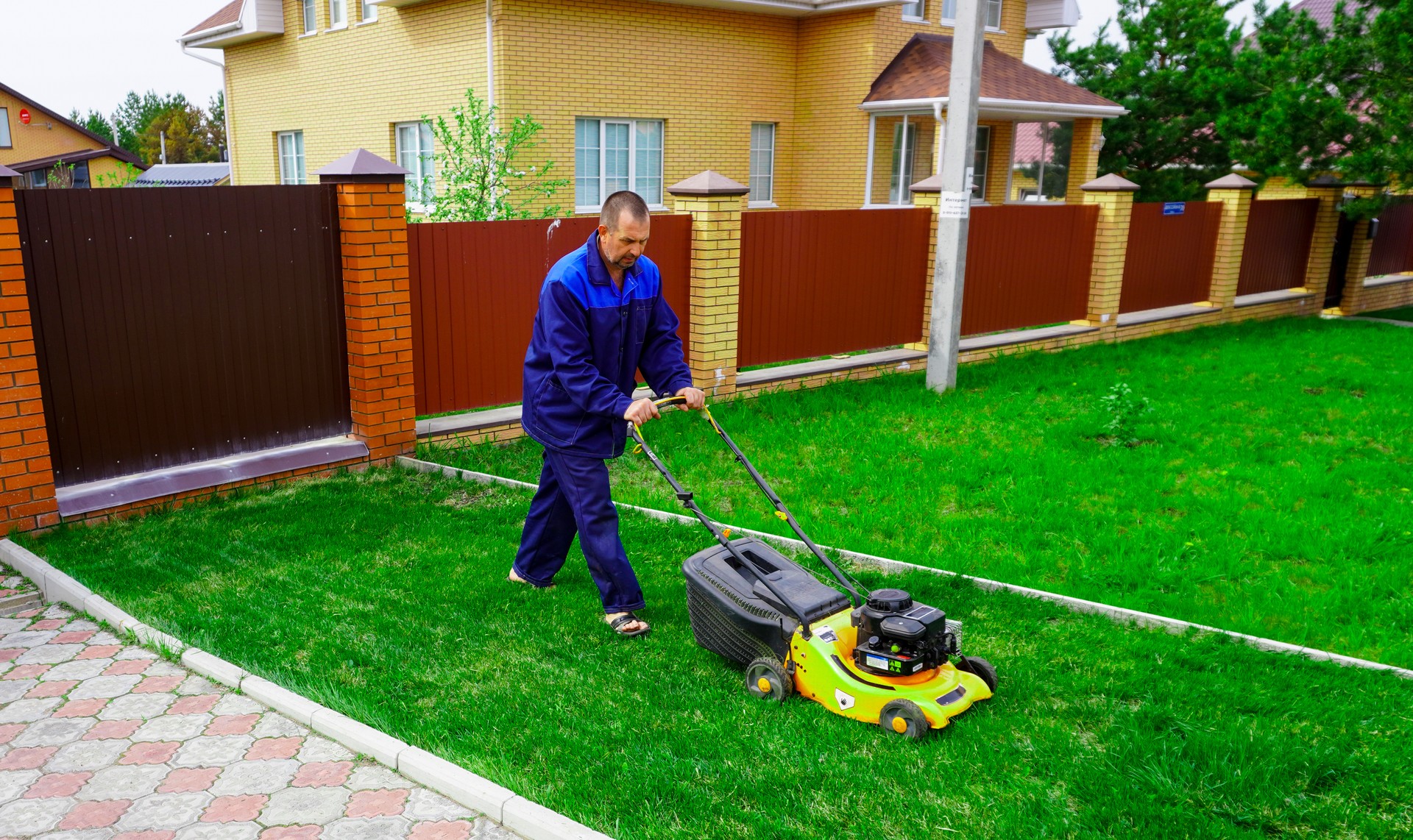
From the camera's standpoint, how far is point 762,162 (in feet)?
64.6

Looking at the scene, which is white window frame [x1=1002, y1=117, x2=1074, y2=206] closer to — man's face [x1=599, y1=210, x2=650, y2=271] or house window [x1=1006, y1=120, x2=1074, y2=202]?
house window [x1=1006, y1=120, x2=1074, y2=202]

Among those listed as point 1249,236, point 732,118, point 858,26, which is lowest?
point 1249,236

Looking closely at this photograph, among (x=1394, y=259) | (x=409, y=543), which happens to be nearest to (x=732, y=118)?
(x=1394, y=259)

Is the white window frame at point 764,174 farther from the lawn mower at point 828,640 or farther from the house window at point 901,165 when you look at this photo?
the lawn mower at point 828,640

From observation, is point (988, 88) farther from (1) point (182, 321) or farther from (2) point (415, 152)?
(1) point (182, 321)

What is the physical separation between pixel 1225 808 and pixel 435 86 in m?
16.4

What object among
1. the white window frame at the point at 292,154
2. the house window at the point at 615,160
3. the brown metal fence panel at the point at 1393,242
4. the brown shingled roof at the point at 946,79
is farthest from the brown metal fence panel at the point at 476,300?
the white window frame at the point at 292,154

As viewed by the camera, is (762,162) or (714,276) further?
(762,162)

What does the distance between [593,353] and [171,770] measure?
7.49ft

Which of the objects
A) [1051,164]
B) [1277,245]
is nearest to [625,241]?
[1277,245]

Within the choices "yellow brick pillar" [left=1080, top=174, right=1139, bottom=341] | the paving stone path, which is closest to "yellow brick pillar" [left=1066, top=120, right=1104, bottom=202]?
"yellow brick pillar" [left=1080, top=174, right=1139, bottom=341]

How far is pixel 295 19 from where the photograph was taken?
21.0 meters

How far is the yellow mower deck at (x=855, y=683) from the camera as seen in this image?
12.6ft

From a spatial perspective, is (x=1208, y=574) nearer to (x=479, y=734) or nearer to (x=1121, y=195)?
(x=479, y=734)
